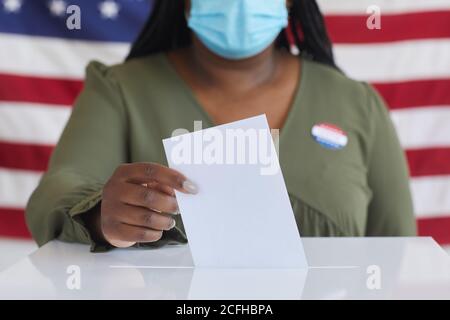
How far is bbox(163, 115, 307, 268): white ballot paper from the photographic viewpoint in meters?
0.84

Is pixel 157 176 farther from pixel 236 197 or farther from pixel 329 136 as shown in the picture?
pixel 329 136

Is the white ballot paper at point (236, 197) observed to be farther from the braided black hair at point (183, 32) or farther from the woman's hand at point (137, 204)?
the braided black hair at point (183, 32)

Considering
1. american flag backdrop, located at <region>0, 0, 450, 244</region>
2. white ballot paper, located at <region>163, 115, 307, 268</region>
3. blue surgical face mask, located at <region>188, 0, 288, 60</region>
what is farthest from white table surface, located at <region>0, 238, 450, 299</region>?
american flag backdrop, located at <region>0, 0, 450, 244</region>

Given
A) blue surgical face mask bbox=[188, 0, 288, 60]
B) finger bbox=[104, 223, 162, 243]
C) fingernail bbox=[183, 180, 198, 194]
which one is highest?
blue surgical face mask bbox=[188, 0, 288, 60]

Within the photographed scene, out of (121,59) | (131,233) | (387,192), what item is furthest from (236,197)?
(121,59)

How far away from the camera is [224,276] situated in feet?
2.96

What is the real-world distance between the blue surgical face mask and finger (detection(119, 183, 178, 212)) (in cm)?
56

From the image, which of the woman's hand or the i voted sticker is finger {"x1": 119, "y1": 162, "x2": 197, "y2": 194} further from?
the i voted sticker

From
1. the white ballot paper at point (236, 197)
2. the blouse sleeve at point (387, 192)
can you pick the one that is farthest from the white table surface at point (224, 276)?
the blouse sleeve at point (387, 192)

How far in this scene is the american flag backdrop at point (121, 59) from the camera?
209 cm

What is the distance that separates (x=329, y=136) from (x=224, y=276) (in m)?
0.62

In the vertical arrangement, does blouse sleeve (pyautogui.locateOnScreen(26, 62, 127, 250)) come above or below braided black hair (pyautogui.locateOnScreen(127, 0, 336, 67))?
below

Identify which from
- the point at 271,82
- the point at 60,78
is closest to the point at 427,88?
the point at 271,82
